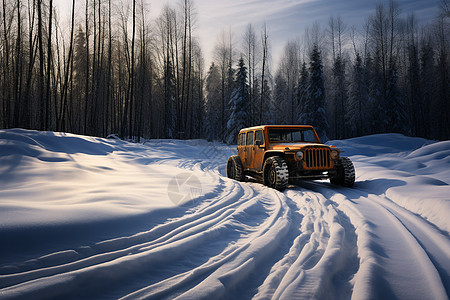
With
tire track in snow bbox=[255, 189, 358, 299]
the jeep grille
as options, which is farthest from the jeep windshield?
tire track in snow bbox=[255, 189, 358, 299]

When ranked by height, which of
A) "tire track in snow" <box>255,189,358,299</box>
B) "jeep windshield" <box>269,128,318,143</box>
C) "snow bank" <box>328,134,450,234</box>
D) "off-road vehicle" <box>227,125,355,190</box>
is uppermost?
"jeep windshield" <box>269,128,318,143</box>

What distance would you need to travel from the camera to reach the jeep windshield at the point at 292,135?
25.2ft

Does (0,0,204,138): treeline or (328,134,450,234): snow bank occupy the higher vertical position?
(0,0,204,138): treeline

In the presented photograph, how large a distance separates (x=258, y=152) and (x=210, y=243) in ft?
16.6

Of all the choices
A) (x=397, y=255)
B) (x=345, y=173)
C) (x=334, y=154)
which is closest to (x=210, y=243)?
(x=397, y=255)

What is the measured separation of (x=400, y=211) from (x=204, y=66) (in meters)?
35.7

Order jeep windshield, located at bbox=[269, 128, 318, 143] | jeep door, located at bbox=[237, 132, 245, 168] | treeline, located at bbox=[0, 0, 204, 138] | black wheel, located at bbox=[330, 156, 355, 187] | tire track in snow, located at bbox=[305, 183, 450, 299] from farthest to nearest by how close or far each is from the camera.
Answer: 1. treeline, located at bbox=[0, 0, 204, 138]
2. jeep door, located at bbox=[237, 132, 245, 168]
3. jeep windshield, located at bbox=[269, 128, 318, 143]
4. black wheel, located at bbox=[330, 156, 355, 187]
5. tire track in snow, located at bbox=[305, 183, 450, 299]

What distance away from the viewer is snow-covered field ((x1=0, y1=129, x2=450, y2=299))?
76.1 inches

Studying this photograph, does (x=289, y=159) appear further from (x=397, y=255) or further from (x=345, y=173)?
(x=397, y=255)

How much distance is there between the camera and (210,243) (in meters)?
2.89

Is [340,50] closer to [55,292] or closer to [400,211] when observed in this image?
[400,211]

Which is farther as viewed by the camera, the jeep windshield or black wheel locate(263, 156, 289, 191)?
the jeep windshield

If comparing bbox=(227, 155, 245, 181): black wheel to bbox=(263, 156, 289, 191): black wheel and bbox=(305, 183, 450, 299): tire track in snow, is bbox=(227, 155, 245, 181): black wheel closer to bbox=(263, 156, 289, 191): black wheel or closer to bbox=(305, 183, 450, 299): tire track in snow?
bbox=(263, 156, 289, 191): black wheel

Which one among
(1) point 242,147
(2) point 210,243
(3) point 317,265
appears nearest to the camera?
(3) point 317,265
